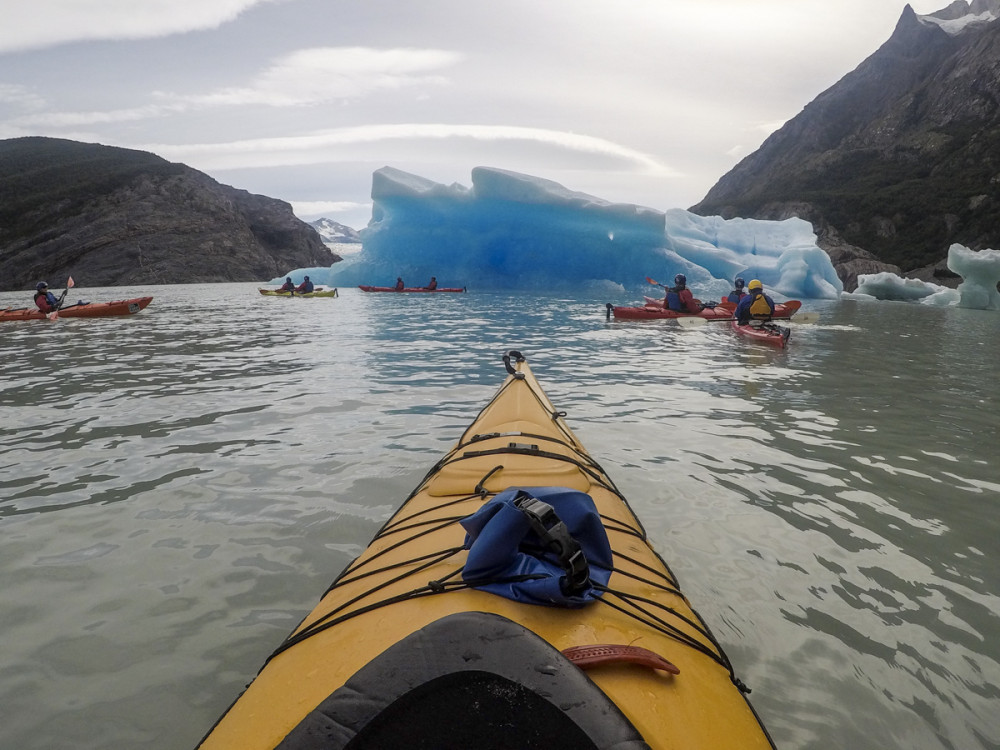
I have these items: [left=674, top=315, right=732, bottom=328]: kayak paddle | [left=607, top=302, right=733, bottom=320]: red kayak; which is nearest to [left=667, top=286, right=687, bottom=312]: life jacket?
[left=607, top=302, right=733, bottom=320]: red kayak

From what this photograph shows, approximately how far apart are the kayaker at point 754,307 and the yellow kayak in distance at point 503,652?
10142 millimetres

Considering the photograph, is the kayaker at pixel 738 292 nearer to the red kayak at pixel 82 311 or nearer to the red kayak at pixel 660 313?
the red kayak at pixel 660 313

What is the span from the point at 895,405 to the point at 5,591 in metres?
7.58

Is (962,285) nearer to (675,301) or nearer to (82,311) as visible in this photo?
(675,301)

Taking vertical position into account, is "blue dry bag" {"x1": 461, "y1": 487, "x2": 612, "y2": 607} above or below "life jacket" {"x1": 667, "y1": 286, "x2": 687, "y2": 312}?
below

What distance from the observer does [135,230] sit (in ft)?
172

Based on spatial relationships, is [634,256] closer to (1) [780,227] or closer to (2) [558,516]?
(1) [780,227]

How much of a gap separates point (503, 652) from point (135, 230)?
208 ft

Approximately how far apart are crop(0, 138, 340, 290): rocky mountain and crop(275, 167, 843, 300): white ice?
3164 centimetres

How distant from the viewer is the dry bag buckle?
1569 millimetres

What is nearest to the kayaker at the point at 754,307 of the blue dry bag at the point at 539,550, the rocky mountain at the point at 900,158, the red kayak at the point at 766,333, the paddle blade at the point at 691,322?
the red kayak at the point at 766,333

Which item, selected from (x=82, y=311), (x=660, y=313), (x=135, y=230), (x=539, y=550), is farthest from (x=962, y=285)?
(x=135, y=230)

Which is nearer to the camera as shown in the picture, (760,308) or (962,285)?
(760,308)

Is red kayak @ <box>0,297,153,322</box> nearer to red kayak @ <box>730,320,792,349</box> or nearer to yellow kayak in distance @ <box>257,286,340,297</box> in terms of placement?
yellow kayak in distance @ <box>257,286,340,297</box>
